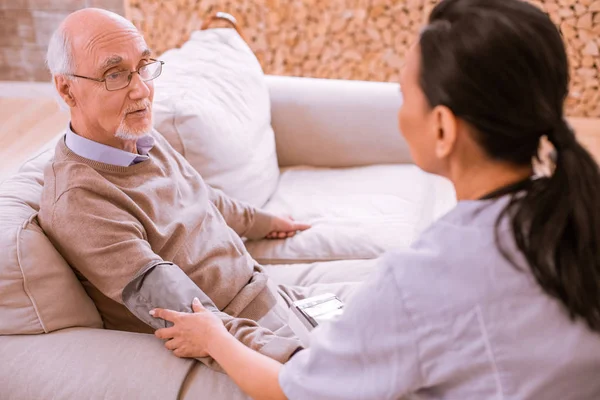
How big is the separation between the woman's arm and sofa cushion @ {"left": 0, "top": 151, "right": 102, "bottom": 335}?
19 centimetres

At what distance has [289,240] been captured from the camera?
2123 mm

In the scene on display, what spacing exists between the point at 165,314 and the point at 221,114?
0.98m

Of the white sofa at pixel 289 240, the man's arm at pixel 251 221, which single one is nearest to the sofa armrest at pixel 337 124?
the white sofa at pixel 289 240

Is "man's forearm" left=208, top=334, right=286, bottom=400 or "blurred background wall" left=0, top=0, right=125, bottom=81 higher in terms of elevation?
"man's forearm" left=208, top=334, right=286, bottom=400

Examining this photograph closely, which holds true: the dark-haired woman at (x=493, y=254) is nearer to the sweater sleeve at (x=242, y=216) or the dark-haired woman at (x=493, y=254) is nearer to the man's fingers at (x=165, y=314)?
the man's fingers at (x=165, y=314)

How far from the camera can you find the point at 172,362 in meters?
1.29

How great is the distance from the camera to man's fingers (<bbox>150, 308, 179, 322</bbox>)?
52.1 inches

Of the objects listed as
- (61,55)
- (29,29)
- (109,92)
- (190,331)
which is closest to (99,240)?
(190,331)

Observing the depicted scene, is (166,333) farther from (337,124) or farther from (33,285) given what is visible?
(337,124)

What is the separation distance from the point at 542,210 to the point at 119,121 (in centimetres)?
100

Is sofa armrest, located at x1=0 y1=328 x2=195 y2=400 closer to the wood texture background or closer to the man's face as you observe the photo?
the man's face

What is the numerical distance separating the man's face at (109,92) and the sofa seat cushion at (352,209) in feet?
2.21

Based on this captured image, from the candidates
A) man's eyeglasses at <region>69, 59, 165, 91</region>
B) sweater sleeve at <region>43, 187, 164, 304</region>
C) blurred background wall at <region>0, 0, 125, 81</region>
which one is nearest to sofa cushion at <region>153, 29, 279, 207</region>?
man's eyeglasses at <region>69, 59, 165, 91</region>

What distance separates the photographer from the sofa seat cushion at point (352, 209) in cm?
208
